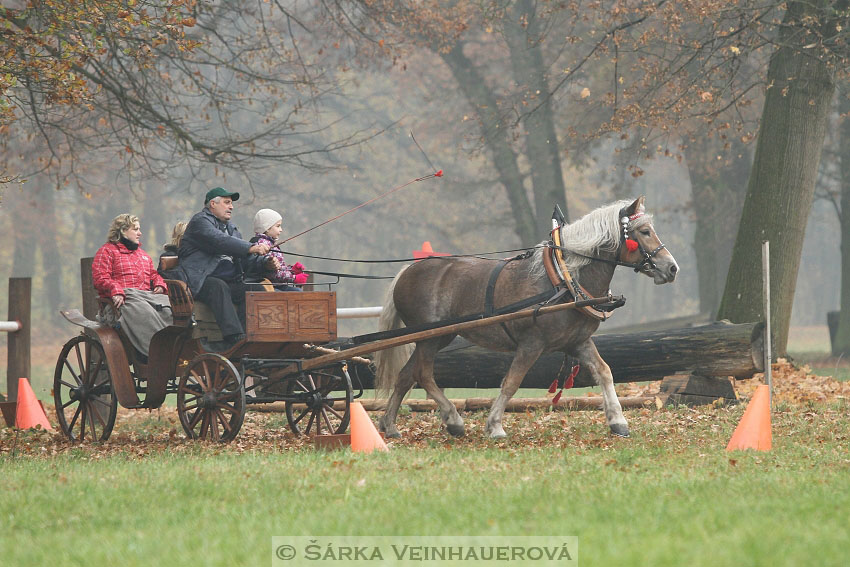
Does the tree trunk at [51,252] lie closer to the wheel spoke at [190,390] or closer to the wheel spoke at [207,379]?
the wheel spoke at [190,390]

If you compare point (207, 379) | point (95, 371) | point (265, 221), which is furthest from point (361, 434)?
point (95, 371)

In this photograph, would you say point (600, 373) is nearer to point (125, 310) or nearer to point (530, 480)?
point (530, 480)

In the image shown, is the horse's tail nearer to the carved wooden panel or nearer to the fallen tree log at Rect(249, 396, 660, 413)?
the carved wooden panel

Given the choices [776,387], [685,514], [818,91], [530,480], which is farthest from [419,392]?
[685,514]

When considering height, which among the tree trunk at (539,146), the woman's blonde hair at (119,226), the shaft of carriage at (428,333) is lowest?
the shaft of carriage at (428,333)

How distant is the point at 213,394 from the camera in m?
9.27

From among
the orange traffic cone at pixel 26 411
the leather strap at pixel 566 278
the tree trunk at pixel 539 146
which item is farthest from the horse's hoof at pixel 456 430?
the tree trunk at pixel 539 146

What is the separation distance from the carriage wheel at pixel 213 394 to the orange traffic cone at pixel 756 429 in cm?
397

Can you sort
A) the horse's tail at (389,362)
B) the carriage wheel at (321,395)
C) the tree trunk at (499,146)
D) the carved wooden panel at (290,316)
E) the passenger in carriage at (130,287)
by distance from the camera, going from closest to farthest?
the carved wooden panel at (290,316), the passenger in carriage at (130,287), the carriage wheel at (321,395), the horse's tail at (389,362), the tree trunk at (499,146)

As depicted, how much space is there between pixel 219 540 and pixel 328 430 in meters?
5.16

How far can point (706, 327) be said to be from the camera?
12297 mm

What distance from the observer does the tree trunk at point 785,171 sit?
15.1m

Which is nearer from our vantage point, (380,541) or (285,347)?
(380,541)

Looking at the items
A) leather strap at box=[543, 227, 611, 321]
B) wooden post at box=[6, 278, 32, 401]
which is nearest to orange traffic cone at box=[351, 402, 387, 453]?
leather strap at box=[543, 227, 611, 321]
